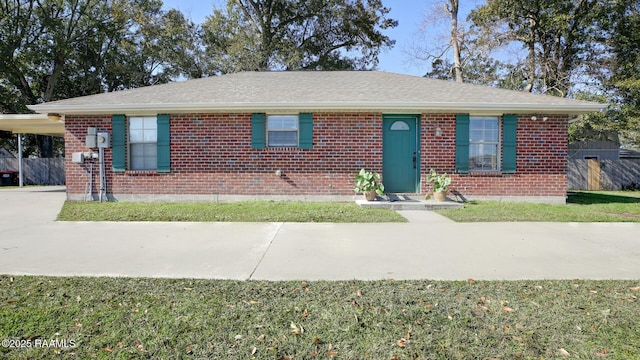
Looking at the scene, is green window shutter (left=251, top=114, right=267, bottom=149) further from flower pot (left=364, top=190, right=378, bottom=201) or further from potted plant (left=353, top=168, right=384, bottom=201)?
flower pot (left=364, top=190, right=378, bottom=201)

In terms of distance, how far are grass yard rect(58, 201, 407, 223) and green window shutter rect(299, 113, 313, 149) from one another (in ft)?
5.40

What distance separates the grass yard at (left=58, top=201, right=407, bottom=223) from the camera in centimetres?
677

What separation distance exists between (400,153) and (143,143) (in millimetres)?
6971

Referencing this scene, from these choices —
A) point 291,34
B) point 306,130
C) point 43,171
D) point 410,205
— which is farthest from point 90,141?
point 291,34

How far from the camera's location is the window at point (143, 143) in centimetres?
911

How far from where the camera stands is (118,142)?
29.5 ft

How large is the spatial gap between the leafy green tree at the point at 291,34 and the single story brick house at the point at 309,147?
13.5 meters

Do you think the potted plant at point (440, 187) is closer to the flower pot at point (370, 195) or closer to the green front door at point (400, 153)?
the green front door at point (400, 153)

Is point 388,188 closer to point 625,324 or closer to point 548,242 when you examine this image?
point 548,242

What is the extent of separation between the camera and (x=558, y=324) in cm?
258

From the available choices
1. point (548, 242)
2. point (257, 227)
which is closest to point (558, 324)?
point (548, 242)

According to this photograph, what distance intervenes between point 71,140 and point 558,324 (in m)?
10.8

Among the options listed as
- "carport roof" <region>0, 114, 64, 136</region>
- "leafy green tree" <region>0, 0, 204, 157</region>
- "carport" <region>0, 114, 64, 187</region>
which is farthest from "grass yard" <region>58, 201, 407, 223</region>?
"leafy green tree" <region>0, 0, 204, 157</region>

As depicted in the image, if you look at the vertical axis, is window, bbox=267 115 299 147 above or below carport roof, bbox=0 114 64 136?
below
